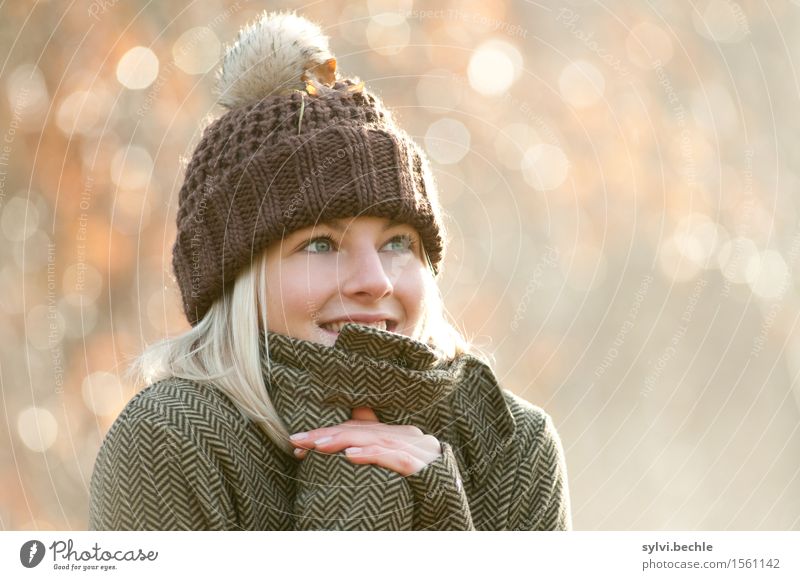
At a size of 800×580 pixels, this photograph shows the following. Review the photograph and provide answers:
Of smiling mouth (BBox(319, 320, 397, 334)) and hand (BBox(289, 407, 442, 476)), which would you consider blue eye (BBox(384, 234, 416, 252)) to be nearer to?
smiling mouth (BBox(319, 320, 397, 334))

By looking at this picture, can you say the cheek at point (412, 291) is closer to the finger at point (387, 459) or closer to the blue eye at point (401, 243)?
the blue eye at point (401, 243)

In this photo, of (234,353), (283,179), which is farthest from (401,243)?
(234,353)

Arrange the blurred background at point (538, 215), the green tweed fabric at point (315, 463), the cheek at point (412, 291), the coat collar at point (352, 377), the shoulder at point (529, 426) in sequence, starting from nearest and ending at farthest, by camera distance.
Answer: the green tweed fabric at point (315, 463), the coat collar at point (352, 377), the cheek at point (412, 291), the shoulder at point (529, 426), the blurred background at point (538, 215)

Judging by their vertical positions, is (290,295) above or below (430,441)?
above

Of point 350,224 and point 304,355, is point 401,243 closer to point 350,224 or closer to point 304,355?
point 350,224

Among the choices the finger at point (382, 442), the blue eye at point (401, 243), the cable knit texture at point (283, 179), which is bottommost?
the finger at point (382, 442)

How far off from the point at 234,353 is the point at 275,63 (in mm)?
733

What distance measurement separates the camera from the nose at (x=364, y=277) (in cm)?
242

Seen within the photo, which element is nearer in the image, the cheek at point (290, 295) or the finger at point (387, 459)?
the finger at point (387, 459)

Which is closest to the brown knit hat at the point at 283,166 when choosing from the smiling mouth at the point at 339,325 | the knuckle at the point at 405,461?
the smiling mouth at the point at 339,325

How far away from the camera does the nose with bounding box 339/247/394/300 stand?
2420 mm

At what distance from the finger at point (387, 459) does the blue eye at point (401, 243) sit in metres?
0.51

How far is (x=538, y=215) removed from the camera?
5.88 meters

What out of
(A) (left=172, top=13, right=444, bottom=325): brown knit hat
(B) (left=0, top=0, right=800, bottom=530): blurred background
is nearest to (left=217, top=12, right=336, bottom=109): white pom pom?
(A) (left=172, top=13, right=444, bottom=325): brown knit hat
